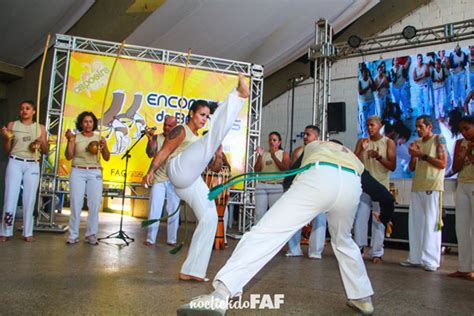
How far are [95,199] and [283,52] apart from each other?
18.3 ft

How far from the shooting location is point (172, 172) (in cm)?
282

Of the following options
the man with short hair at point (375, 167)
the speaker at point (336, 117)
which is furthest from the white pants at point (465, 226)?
the speaker at point (336, 117)

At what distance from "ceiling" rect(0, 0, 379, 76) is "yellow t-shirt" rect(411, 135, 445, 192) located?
4.11m

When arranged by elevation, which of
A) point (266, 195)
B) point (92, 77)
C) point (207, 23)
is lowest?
point (266, 195)

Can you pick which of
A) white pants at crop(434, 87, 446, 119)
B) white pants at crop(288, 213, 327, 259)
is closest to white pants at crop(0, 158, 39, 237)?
white pants at crop(288, 213, 327, 259)

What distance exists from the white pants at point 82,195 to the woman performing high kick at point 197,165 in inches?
84.2

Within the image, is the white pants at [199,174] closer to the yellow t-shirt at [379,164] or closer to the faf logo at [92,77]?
the yellow t-shirt at [379,164]

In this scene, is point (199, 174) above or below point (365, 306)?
above

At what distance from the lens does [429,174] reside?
4340 mm

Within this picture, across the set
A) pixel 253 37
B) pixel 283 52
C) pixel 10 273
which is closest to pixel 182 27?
pixel 253 37

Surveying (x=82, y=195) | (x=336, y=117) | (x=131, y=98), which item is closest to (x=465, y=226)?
(x=336, y=117)

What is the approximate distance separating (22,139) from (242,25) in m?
4.81

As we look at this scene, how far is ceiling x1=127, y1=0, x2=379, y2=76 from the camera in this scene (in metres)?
7.45

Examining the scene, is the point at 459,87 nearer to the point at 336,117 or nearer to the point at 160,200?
the point at 336,117
